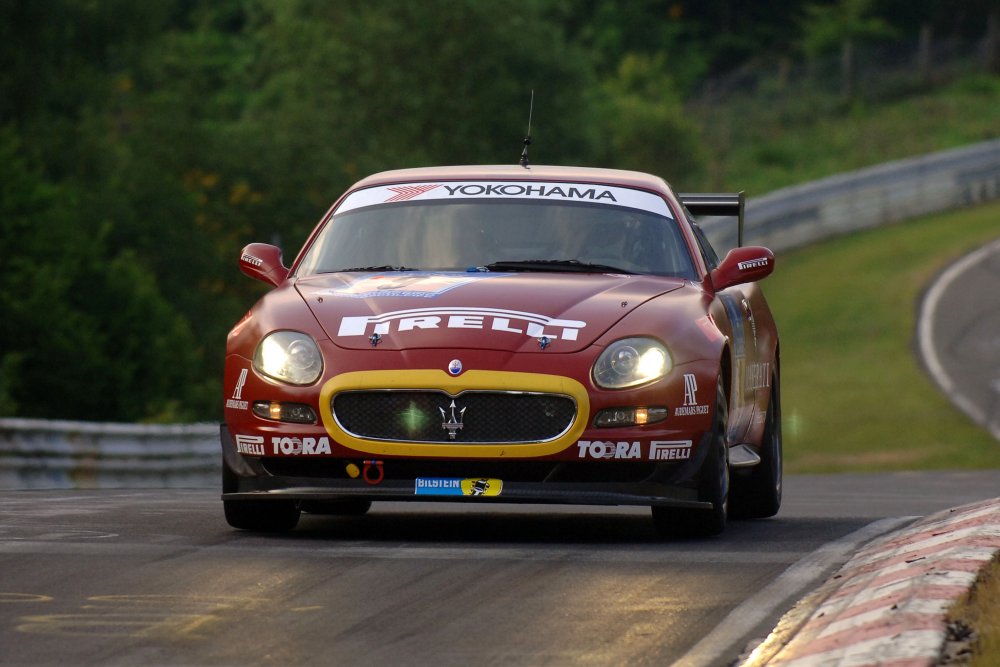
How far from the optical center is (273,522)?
29.7 feet

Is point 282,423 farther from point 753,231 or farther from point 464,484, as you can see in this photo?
point 753,231

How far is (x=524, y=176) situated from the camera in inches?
401

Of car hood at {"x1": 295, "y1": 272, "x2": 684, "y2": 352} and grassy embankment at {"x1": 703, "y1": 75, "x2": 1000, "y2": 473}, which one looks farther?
grassy embankment at {"x1": 703, "y1": 75, "x2": 1000, "y2": 473}

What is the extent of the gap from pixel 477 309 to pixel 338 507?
6.48 ft

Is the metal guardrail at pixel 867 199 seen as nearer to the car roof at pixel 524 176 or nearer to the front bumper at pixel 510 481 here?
the car roof at pixel 524 176

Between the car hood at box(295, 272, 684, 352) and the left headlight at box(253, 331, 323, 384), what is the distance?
11cm

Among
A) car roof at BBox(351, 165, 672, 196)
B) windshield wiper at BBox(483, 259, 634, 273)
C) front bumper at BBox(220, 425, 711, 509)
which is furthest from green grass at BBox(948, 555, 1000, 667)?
car roof at BBox(351, 165, 672, 196)

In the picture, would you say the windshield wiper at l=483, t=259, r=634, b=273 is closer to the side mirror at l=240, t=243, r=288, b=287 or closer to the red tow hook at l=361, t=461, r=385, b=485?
the side mirror at l=240, t=243, r=288, b=287

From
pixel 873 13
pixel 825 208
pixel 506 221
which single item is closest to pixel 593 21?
pixel 873 13

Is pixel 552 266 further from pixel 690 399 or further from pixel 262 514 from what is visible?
pixel 262 514

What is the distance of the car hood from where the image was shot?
332 inches

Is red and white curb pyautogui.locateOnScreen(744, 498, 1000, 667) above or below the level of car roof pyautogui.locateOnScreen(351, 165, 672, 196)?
below

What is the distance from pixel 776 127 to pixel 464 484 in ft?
197

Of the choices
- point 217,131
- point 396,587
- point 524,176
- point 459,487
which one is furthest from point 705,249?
point 217,131
